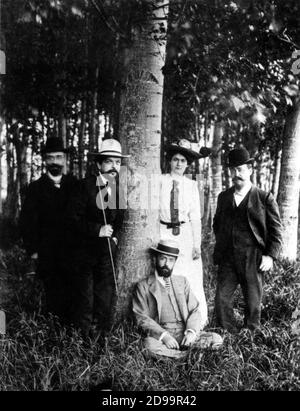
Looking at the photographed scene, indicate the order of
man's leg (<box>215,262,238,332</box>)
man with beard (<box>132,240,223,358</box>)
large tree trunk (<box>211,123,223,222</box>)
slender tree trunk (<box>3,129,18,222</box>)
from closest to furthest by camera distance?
man with beard (<box>132,240,223,358</box>)
man's leg (<box>215,262,238,332</box>)
large tree trunk (<box>211,123,223,222</box>)
slender tree trunk (<box>3,129,18,222</box>)

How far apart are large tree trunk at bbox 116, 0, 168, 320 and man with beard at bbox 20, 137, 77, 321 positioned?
2.85 feet

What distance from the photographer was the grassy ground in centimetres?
338

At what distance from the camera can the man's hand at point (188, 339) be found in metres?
3.63

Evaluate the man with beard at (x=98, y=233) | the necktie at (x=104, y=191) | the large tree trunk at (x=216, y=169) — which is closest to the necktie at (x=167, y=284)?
the man with beard at (x=98, y=233)

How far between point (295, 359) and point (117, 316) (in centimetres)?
163

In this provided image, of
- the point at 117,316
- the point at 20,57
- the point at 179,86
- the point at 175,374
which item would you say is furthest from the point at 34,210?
the point at 20,57

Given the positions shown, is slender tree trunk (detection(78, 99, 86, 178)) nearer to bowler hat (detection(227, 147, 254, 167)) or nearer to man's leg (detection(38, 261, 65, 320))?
man's leg (detection(38, 261, 65, 320))

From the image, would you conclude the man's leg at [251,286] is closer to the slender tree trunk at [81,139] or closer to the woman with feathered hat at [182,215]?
the woman with feathered hat at [182,215]

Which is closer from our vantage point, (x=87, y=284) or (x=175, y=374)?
(x=175, y=374)

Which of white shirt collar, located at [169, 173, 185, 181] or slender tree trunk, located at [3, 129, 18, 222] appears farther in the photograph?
slender tree trunk, located at [3, 129, 18, 222]

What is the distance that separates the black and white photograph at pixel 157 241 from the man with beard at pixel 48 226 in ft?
0.05

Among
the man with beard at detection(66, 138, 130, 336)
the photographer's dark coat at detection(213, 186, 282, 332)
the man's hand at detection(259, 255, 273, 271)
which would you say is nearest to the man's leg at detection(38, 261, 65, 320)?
the man with beard at detection(66, 138, 130, 336)

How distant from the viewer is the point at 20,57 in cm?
702

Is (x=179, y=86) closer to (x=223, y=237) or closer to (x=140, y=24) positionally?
(x=140, y=24)
